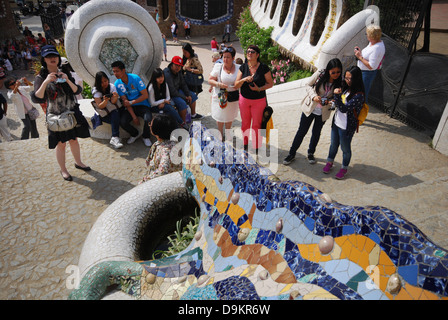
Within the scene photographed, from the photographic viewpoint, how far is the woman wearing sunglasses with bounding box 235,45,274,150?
420cm

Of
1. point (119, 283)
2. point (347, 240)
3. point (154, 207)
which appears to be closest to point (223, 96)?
point (154, 207)

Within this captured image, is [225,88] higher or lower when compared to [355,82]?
lower

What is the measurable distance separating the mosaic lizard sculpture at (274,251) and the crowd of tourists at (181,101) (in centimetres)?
128

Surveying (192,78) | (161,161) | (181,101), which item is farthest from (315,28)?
(161,161)

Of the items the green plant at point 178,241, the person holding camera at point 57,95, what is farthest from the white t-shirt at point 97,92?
the green plant at point 178,241

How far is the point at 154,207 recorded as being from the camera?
315 centimetres

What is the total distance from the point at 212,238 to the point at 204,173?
0.52 metres

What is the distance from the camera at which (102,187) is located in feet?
14.0

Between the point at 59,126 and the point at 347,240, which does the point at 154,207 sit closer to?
the point at 59,126

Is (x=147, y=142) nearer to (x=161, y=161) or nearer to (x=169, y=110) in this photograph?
(x=169, y=110)

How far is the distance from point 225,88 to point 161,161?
1571 mm

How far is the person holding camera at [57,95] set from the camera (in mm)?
3711

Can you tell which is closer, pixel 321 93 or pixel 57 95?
pixel 57 95

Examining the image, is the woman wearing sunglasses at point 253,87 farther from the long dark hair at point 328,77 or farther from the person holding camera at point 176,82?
the person holding camera at point 176,82
